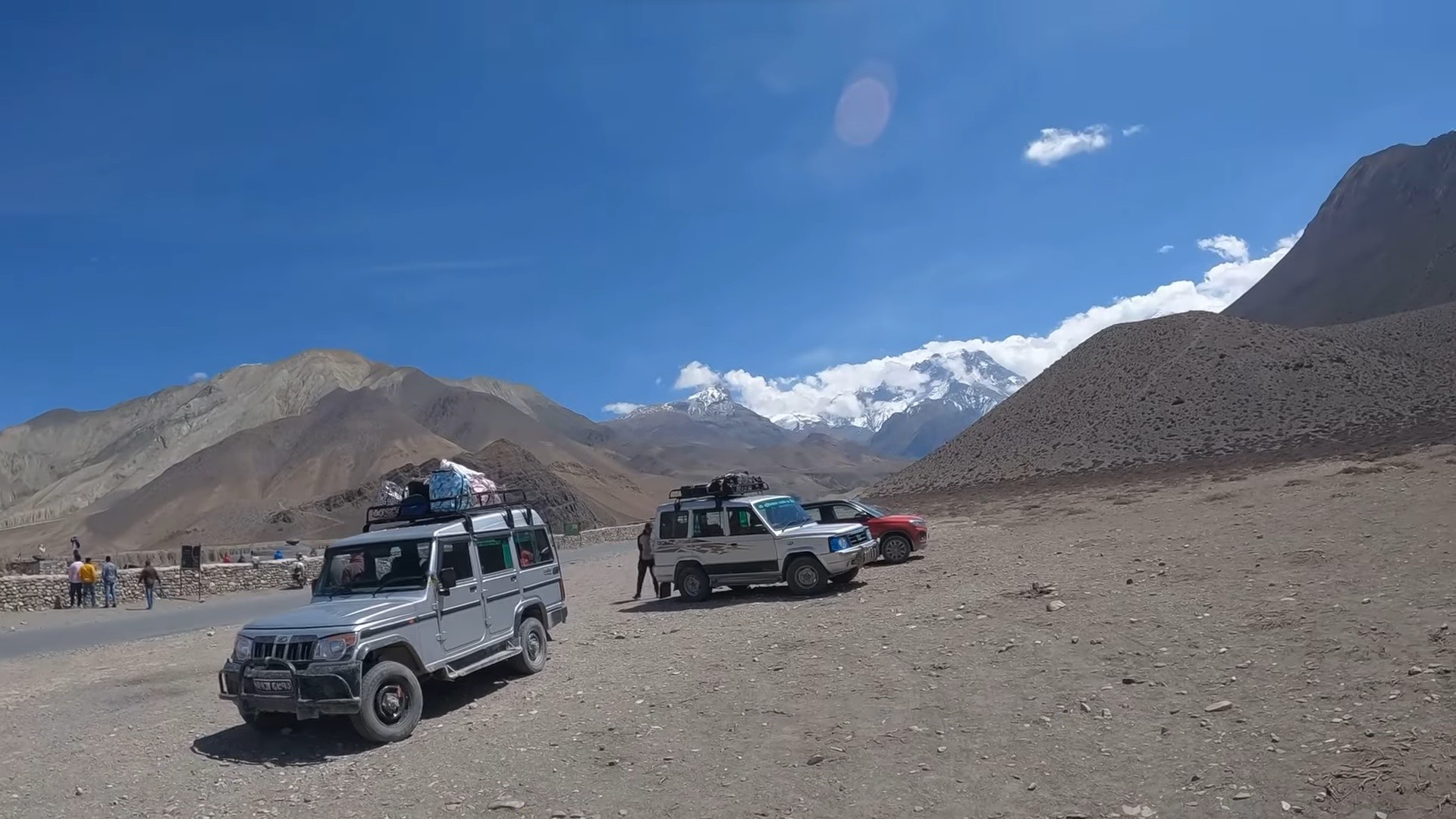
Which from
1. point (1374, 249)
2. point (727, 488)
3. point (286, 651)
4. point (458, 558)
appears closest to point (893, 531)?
point (727, 488)

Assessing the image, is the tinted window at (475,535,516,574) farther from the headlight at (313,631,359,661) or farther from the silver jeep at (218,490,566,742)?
the headlight at (313,631,359,661)

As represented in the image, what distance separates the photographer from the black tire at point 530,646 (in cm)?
1159

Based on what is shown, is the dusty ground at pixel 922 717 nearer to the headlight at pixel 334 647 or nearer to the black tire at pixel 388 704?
the black tire at pixel 388 704

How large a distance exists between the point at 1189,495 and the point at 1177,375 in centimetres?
4067

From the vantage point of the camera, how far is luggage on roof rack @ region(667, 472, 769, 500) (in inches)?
687

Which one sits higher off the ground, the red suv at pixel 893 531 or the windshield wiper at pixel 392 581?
the windshield wiper at pixel 392 581

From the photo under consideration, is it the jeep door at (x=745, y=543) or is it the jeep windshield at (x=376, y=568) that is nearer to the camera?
the jeep windshield at (x=376, y=568)

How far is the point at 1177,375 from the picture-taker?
67.3 m

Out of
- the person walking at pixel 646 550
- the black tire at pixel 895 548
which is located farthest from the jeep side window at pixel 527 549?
the black tire at pixel 895 548

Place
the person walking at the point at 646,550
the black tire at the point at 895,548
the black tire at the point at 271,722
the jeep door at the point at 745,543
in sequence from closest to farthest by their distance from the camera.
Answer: the black tire at the point at 271,722 < the jeep door at the point at 745,543 < the person walking at the point at 646,550 < the black tire at the point at 895,548

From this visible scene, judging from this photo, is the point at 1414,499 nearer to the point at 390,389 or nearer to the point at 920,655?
the point at 920,655

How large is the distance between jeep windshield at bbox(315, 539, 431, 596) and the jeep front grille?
1298 mm

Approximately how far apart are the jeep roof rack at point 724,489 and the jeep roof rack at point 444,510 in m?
4.48

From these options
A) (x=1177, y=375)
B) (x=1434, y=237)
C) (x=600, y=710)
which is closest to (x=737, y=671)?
(x=600, y=710)
